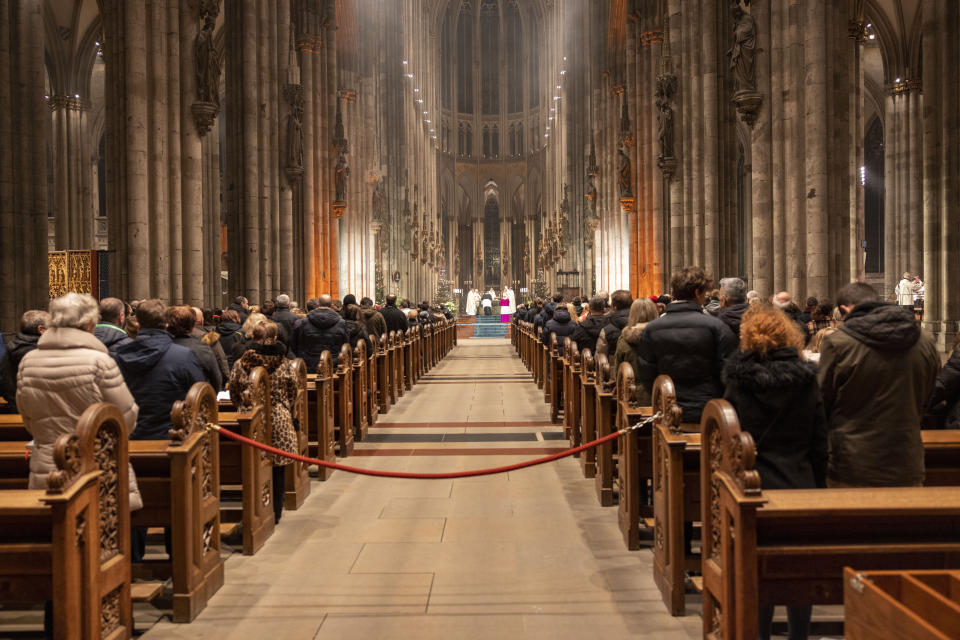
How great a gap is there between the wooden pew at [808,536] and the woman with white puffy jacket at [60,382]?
3.08 metres

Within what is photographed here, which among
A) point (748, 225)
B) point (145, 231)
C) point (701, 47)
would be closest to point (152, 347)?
point (145, 231)

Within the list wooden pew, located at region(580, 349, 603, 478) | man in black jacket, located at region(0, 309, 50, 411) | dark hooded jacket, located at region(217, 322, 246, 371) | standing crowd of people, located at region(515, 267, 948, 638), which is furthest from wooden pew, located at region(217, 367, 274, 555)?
standing crowd of people, located at region(515, 267, 948, 638)

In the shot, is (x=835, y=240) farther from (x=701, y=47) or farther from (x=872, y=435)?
(x=872, y=435)

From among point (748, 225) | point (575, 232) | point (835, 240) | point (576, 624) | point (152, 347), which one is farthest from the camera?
point (575, 232)

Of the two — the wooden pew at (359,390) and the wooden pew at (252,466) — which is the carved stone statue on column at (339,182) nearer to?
the wooden pew at (359,390)

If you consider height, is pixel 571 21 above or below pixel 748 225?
above

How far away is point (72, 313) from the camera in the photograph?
4258 millimetres

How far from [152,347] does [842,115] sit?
1129 cm

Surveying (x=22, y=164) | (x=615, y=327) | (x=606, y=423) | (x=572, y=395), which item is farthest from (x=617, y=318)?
(x=22, y=164)

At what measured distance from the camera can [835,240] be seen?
12477 millimetres

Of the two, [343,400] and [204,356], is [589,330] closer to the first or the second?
[343,400]

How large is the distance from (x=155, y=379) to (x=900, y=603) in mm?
4760

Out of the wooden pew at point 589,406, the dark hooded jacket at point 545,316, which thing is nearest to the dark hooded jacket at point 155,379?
the wooden pew at point 589,406

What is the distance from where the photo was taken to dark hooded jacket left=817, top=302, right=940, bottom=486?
4.00 meters
